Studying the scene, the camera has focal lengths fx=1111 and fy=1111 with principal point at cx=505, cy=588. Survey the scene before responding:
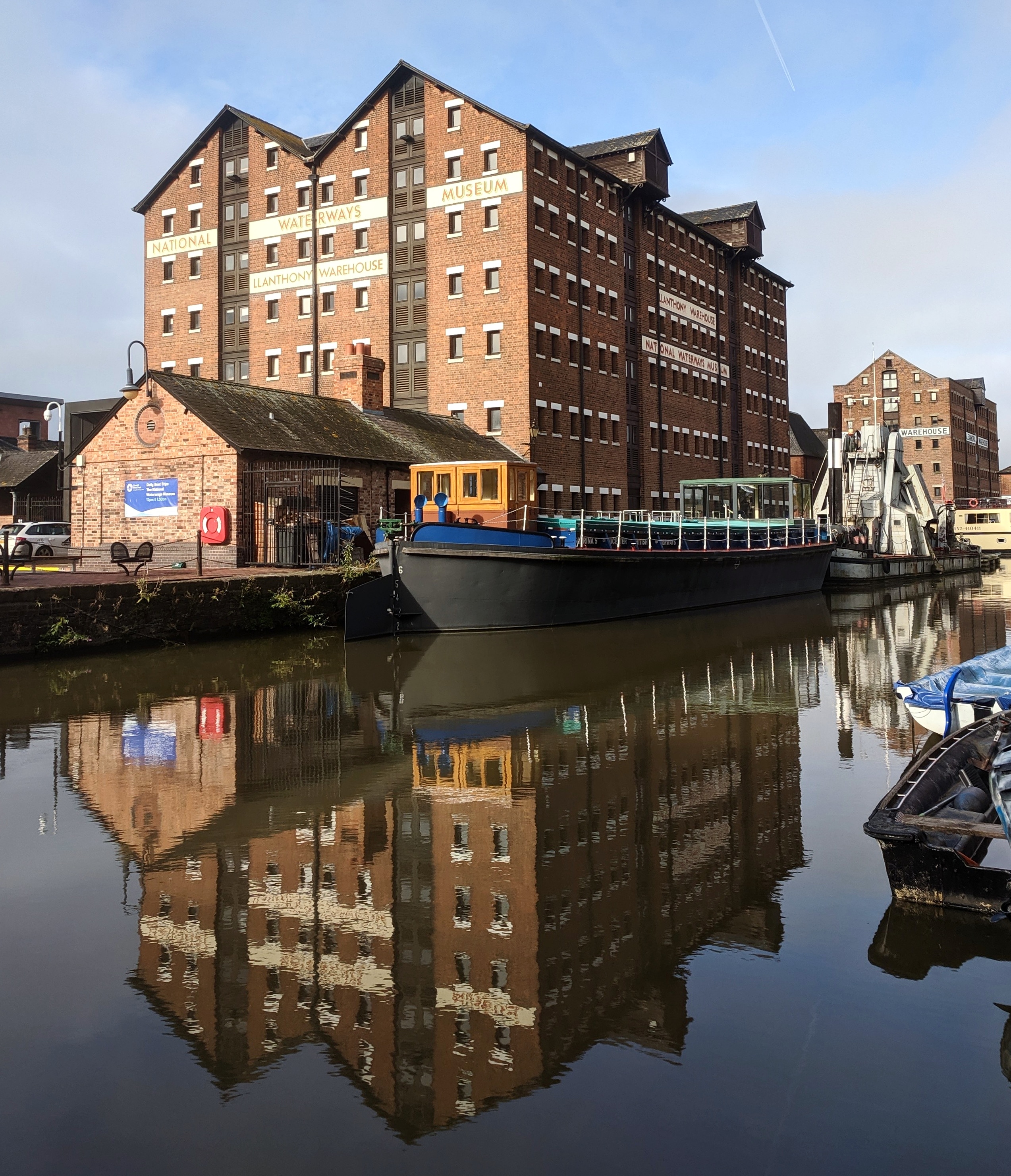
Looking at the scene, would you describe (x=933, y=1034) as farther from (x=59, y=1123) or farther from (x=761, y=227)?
(x=761, y=227)

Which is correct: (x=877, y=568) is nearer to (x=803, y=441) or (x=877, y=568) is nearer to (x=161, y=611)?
(x=161, y=611)

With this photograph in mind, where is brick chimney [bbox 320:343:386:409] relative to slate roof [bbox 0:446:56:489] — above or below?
above

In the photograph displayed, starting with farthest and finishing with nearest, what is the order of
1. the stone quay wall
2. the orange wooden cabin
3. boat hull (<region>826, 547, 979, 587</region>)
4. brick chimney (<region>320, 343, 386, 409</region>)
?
boat hull (<region>826, 547, 979, 587</region>)
brick chimney (<region>320, 343, 386, 409</region>)
the orange wooden cabin
the stone quay wall

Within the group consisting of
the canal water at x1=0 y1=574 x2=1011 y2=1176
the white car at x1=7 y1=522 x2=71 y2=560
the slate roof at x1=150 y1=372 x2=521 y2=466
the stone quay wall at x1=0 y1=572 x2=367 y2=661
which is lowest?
the canal water at x1=0 y1=574 x2=1011 y2=1176

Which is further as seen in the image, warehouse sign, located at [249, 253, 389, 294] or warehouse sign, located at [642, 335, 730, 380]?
warehouse sign, located at [642, 335, 730, 380]

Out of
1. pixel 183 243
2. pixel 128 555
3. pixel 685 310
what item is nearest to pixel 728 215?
pixel 685 310

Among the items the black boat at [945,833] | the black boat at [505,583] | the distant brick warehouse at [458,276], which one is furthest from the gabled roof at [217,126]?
the black boat at [945,833]

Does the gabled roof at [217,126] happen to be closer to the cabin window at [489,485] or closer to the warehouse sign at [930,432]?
the cabin window at [489,485]

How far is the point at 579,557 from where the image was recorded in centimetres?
2352

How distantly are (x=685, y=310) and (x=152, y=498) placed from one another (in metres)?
31.3

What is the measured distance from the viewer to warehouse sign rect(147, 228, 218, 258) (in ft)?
157

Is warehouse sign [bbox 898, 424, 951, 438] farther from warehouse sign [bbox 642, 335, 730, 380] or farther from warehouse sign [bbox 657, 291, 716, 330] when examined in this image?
warehouse sign [bbox 657, 291, 716, 330]

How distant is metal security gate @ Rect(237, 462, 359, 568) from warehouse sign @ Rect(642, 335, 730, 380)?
23.3 m

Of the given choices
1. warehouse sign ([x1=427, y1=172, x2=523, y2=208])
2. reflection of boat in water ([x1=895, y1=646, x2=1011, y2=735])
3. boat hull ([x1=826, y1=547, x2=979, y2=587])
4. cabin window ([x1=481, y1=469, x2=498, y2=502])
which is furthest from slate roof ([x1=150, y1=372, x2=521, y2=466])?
reflection of boat in water ([x1=895, y1=646, x2=1011, y2=735])
